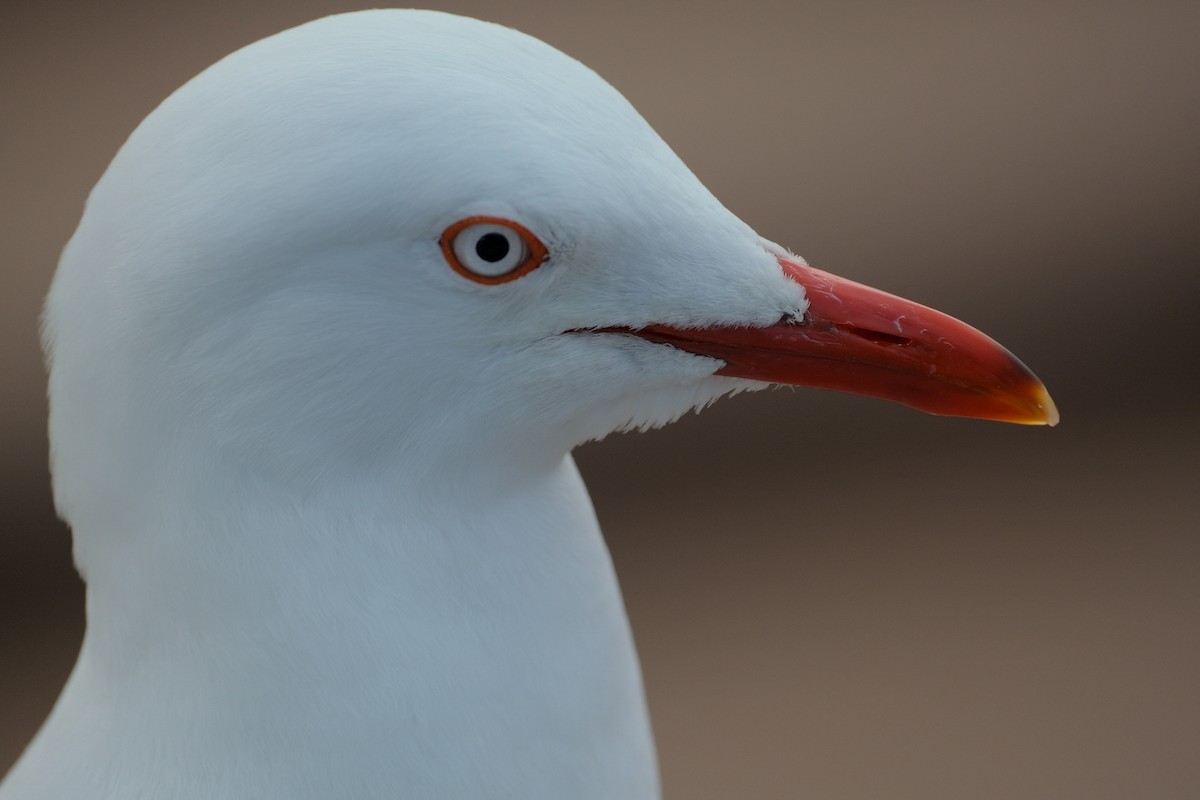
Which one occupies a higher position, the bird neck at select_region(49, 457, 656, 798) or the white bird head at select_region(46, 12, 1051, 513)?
the white bird head at select_region(46, 12, 1051, 513)

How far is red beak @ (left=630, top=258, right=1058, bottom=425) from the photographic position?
0.61 m

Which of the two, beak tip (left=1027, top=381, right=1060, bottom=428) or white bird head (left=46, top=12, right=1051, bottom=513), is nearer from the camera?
white bird head (left=46, top=12, right=1051, bottom=513)

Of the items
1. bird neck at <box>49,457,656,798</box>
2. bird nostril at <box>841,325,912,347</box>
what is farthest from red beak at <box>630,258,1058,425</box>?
bird neck at <box>49,457,656,798</box>

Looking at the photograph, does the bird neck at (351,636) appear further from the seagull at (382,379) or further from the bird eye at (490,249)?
the bird eye at (490,249)

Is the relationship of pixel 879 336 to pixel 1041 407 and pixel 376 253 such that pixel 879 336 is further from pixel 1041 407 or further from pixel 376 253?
pixel 376 253

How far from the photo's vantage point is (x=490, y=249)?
55 centimetres

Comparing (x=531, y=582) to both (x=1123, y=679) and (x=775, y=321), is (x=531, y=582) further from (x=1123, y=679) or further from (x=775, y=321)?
(x=1123, y=679)

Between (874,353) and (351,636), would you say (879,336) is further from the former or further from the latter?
(351,636)

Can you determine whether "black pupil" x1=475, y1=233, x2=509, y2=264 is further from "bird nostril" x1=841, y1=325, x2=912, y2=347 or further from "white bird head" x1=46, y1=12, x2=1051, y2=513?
"bird nostril" x1=841, y1=325, x2=912, y2=347

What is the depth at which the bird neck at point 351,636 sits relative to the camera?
59 cm

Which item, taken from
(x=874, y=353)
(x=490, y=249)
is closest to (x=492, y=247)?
(x=490, y=249)

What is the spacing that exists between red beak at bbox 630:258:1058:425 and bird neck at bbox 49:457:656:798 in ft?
0.37

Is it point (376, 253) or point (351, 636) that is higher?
point (376, 253)

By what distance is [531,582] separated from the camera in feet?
2.13
